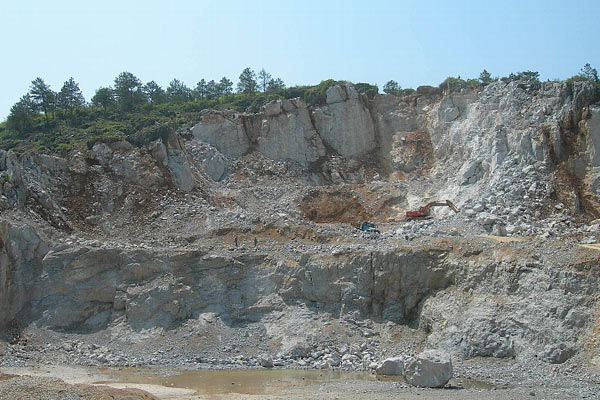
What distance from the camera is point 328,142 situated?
2127 inches

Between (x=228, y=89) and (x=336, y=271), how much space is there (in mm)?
49940

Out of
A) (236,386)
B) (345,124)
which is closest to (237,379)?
(236,386)

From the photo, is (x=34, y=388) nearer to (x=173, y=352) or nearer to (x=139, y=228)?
(x=173, y=352)

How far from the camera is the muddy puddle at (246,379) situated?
2330 cm

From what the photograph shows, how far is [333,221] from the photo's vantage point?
4512 cm

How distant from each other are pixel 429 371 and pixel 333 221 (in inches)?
898

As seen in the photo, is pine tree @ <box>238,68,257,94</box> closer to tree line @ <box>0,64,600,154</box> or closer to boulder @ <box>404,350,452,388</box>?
tree line @ <box>0,64,600,154</box>

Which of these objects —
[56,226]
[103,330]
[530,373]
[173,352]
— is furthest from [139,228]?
[530,373]

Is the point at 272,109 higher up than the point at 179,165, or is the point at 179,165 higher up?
the point at 272,109

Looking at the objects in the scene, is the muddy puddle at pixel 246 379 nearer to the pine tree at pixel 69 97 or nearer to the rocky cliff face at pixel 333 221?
the rocky cliff face at pixel 333 221

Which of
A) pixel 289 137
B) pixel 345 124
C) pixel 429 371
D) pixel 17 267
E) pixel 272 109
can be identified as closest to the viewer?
pixel 429 371

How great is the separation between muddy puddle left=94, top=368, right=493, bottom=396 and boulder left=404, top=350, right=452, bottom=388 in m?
0.50

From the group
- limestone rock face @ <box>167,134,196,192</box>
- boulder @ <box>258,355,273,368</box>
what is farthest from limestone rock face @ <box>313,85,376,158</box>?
boulder @ <box>258,355,273,368</box>

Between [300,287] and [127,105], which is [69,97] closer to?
[127,105]
